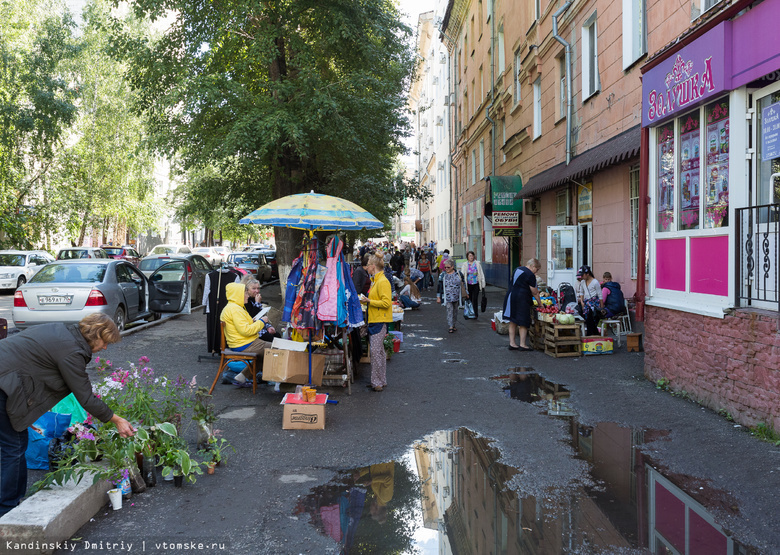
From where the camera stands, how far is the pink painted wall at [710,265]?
6.99 meters

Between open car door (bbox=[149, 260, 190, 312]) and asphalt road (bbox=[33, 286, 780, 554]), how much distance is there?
5.21 m

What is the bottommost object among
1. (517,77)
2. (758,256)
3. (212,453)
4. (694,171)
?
(212,453)

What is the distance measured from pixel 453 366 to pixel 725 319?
169 inches

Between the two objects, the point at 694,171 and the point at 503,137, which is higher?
the point at 503,137

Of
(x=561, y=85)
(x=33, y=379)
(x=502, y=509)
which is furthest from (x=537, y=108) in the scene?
(x=33, y=379)

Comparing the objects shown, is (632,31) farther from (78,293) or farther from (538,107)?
(78,293)

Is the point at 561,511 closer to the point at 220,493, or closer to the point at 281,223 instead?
the point at 220,493

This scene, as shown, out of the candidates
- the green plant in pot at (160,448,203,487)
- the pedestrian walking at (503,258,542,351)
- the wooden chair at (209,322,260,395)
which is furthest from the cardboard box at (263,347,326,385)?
the pedestrian walking at (503,258,542,351)

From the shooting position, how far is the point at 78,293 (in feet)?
39.0

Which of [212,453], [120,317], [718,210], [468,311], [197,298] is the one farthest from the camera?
[197,298]

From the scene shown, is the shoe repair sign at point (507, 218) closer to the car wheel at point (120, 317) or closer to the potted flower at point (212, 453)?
the car wheel at point (120, 317)

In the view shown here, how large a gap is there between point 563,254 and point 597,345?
16.1 feet

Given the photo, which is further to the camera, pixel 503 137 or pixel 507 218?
pixel 503 137

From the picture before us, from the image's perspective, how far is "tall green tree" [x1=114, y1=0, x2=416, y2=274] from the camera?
16.2 metres
